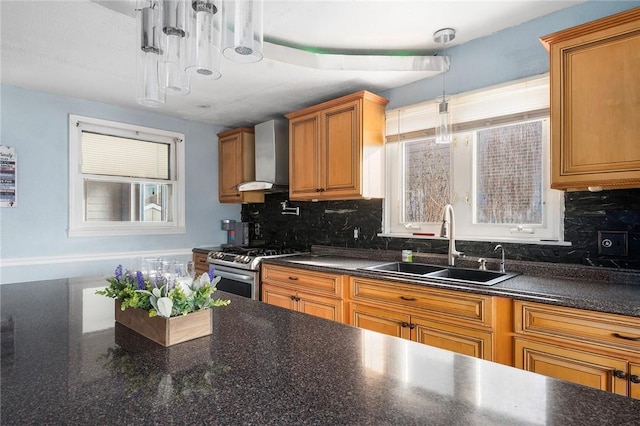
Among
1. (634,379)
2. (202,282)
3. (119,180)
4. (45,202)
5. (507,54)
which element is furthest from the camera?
(119,180)

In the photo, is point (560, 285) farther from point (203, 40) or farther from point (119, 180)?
point (119, 180)

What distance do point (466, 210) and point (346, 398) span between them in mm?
2223

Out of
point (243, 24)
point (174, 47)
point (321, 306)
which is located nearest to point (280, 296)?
point (321, 306)

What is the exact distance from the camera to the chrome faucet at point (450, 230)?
2527mm

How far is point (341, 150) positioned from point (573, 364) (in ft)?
6.80

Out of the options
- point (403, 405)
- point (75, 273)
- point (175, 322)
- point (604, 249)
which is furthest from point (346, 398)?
point (75, 273)

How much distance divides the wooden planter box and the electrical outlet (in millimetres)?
2119

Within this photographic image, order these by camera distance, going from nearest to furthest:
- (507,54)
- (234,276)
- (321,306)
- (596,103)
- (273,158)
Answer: (596,103), (507,54), (321,306), (234,276), (273,158)

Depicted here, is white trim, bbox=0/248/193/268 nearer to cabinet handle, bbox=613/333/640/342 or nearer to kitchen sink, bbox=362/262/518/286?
kitchen sink, bbox=362/262/518/286

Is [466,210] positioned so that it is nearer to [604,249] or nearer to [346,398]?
[604,249]

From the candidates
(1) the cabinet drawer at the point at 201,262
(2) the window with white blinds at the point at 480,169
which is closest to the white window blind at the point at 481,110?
(2) the window with white blinds at the point at 480,169

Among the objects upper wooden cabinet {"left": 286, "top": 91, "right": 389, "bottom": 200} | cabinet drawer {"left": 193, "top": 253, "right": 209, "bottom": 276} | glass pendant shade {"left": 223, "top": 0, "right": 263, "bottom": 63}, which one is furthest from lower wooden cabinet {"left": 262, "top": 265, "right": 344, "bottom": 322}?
glass pendant shade {"left": 223, "top": 0, "right": 263, "bottom": 63}

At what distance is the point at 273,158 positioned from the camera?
3801mm

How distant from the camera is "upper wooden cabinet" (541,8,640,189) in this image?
1703mm
